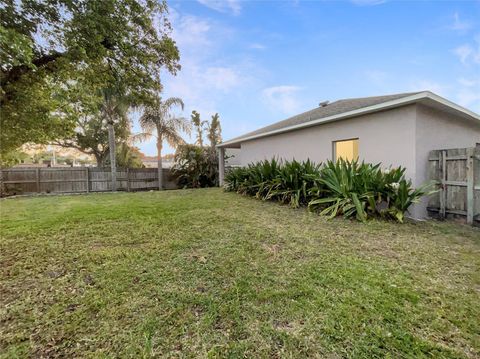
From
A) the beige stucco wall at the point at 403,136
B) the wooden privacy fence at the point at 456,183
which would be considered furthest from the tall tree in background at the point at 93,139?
the wooden privacy fence at the point at 456,183

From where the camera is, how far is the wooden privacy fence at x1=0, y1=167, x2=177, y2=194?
11234 mm

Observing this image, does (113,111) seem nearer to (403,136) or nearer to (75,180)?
(75,180)

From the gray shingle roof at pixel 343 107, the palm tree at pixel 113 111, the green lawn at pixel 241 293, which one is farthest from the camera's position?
the palm tree at pixel 113 111

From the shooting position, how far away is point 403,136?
16.7ft

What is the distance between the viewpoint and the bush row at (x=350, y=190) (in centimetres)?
446

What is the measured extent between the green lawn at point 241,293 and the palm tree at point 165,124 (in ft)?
35.3

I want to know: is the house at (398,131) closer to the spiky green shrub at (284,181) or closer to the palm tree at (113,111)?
the spiky green shrub at (284,181)

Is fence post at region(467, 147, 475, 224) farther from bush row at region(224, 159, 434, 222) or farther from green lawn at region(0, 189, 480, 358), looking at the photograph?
green lawn at region(0, 189, 480, 358)

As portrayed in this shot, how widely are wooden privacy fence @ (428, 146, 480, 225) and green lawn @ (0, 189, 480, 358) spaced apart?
2.97ft

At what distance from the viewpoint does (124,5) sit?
14.5 ft

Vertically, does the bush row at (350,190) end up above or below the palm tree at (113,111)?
below

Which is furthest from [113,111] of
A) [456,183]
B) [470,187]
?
[470,187]

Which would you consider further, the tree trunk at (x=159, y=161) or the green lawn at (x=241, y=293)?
the tree trunk at (x=159, y=161)

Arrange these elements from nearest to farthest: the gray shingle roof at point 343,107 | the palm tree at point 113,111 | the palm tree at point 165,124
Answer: the gray shingle roof at point 343,107
the palm tree at point 113,111
the palm tree at point 165,124
